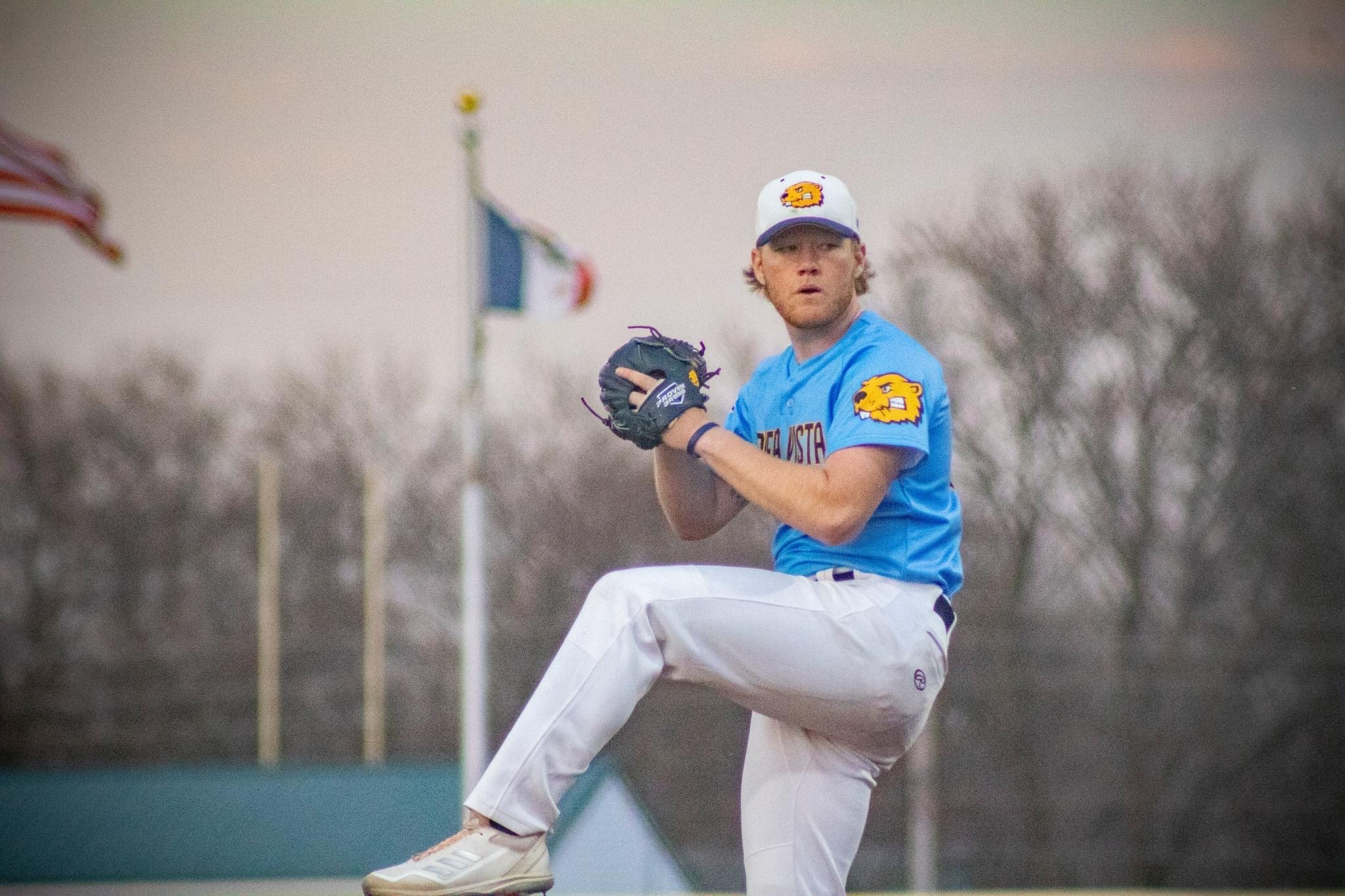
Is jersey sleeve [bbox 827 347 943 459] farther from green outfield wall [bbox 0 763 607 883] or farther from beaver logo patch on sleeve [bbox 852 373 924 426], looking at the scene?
green outfield wall [bbox 0 763 607 883]

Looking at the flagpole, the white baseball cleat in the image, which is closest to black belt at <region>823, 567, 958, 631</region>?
the white baseball cleat

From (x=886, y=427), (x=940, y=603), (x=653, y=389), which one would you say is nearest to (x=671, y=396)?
(x=653, y=389)

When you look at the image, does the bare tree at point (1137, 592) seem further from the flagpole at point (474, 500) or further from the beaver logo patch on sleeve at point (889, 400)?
the beaver logo patch on sleeve at point (889, 400)

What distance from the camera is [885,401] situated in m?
3.44

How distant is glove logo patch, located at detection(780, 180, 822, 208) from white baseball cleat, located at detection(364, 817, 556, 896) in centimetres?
157

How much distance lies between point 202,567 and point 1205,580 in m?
16.9

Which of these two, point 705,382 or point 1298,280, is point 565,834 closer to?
point 705,382

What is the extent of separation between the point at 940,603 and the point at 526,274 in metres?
10.8

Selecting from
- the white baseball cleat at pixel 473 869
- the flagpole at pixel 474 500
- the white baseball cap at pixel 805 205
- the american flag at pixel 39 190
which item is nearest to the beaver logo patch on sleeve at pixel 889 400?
the white baseball cap at pixel 805 205

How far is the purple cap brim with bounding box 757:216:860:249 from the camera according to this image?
3678 millimetres

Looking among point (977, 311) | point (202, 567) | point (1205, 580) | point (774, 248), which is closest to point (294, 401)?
point (202, 567)

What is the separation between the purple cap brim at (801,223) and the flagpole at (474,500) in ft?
33.0

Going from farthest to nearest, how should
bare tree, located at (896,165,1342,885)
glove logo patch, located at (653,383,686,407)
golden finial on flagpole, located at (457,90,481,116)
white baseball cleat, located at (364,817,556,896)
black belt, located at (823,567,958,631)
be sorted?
1. bare tree, located at (896,165,1342,885)
2. golden finial on flagpole, located at (457,90,481,116)
3. black belt, located at (823,567,958,631)
4. glove logo patch, located at (653,383,686,407)
5. white baseball cleat, located at (364,817,556,896)

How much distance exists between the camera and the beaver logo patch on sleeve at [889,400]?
3.42 m
